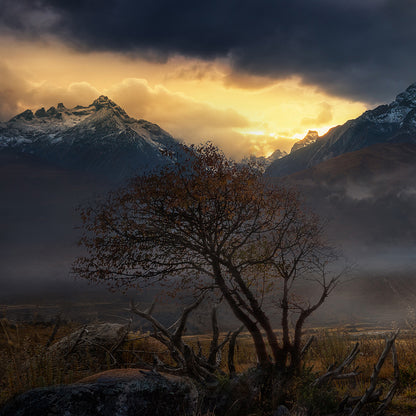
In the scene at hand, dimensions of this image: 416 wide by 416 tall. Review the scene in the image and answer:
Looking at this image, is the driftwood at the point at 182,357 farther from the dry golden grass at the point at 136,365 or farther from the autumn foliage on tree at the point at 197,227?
the autumn foliage on tree at the point at 197,227

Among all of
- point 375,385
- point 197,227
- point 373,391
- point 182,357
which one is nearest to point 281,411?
point 373,391

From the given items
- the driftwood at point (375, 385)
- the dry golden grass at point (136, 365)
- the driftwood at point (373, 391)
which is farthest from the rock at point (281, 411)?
the driftwood at point (375, 385)

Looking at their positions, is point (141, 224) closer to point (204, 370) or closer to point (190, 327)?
point (204, 370)

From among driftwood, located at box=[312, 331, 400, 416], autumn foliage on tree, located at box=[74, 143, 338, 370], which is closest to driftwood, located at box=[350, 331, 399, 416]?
driftwood, located at box=[312, 331, 400, 416]

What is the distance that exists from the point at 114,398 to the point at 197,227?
576 centimetres

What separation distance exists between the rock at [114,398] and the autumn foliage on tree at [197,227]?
4.17 m

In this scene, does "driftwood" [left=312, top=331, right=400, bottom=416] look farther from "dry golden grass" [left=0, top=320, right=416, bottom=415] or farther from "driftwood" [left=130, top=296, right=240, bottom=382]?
"driftwood" [left=130, top=296, right=240, bottom=382]

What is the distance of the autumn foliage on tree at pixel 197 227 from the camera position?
1168 centimetres

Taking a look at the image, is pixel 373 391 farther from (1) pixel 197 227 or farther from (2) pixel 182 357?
(1) pixel 197 227

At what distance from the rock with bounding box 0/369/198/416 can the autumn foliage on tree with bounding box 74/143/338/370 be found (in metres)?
4.17

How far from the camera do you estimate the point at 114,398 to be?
7.42 meters

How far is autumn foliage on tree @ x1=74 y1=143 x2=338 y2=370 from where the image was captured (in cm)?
1168

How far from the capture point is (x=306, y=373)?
12.1 m

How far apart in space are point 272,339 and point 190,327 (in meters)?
161
